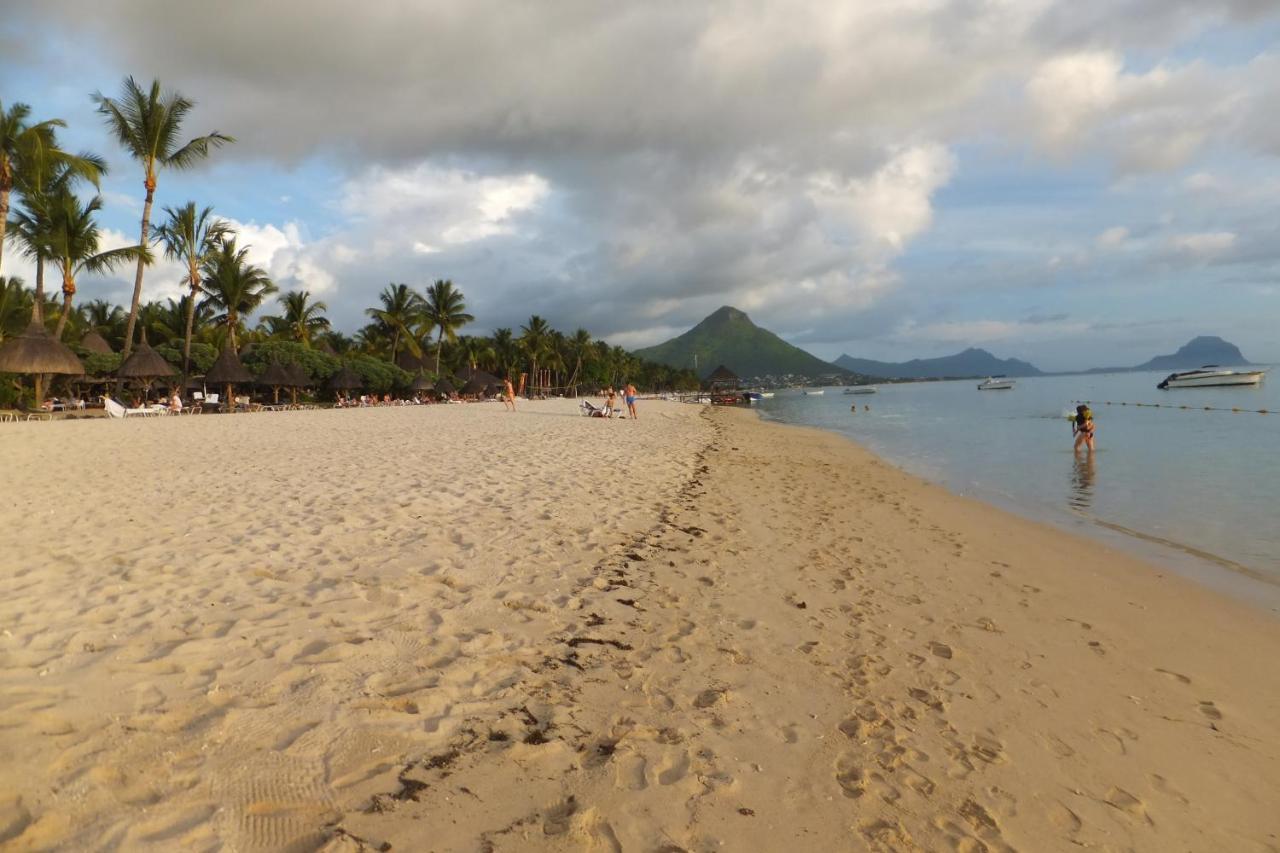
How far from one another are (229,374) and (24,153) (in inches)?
440

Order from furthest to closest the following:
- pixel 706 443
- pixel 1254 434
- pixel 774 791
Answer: pixel 1254 434 → pixel 706 443 → pixel 774 791

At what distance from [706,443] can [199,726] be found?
49.9 ft

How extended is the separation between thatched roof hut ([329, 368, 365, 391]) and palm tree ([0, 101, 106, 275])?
1779 cm

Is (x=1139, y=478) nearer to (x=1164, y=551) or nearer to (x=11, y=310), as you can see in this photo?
(x=1164, y=551)

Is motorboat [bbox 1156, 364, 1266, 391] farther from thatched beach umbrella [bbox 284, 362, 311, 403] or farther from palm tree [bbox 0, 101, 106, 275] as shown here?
palm tree [bbox 0, 101, 106, 275]

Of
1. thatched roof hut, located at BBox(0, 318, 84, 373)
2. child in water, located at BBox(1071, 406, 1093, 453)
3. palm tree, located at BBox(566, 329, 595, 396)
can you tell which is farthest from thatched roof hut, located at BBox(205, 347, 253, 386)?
palm tree, located at BBox(566, 329, 595, 396)

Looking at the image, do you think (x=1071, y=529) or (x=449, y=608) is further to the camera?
(x=1071, y=529)

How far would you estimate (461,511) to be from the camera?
640 cm

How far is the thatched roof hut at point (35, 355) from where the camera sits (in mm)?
20875

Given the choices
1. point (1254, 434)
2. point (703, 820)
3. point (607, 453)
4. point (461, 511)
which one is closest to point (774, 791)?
point (703, 820)

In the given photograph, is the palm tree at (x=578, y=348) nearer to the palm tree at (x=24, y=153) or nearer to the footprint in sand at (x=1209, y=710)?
the palm tree at (x=24, y=153)

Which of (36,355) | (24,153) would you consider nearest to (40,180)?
(24,153)

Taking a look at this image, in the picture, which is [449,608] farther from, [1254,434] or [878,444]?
[1254,434]

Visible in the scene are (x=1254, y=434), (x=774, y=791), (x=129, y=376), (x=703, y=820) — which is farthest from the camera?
(x=129, y=376)
